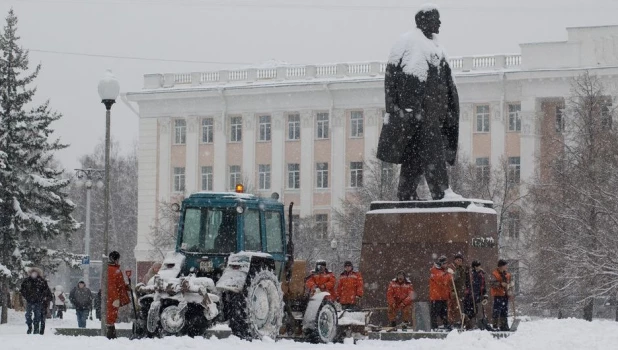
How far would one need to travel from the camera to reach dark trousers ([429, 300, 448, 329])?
1945 cm

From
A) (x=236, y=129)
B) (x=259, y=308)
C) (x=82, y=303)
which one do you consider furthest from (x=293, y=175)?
(x=259, y=308)

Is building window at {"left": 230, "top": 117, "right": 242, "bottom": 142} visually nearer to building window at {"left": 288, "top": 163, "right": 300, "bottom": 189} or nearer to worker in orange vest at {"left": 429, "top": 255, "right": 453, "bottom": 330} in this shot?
building window at {"left": 288, "top": 163, "right": 300, "bottom": 189}

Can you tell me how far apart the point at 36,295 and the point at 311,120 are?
138 feet

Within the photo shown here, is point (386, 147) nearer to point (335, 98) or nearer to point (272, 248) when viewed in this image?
point (272, 248)

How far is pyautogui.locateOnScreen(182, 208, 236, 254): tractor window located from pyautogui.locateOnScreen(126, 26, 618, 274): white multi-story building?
41.5 meters

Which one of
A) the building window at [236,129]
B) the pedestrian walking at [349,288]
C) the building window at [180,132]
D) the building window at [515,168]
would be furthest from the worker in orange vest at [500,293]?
the building window at [180,132]

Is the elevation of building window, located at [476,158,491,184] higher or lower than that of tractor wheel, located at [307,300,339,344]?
higher

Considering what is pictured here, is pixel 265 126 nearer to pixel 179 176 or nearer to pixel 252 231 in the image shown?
pixel 179 176

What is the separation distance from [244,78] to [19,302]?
87.7 feet

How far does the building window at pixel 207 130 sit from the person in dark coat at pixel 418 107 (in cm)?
5027

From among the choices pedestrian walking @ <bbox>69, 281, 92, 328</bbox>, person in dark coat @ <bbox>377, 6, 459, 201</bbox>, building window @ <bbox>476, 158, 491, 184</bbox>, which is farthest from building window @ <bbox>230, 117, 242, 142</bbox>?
person in dark coat @ <bbox>377, 6, 459, 201</bbox>

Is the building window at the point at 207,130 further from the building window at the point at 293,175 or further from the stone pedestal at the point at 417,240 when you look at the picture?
the stone pedestal at the point at 417,240

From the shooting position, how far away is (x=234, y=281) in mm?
17734

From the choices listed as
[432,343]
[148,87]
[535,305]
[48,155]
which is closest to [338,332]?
[432,343]
